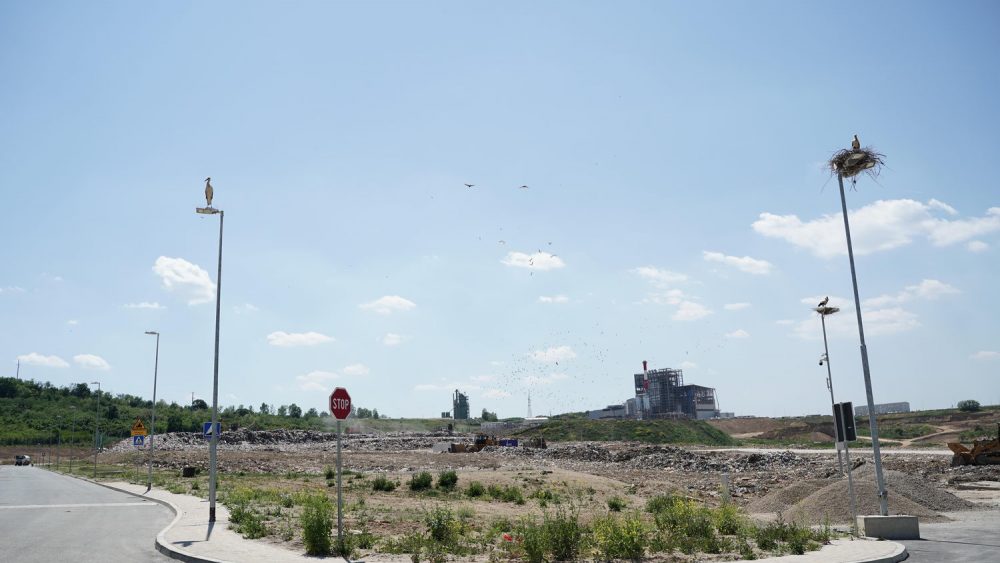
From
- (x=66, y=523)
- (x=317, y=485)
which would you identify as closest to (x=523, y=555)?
(x=66, y=523)

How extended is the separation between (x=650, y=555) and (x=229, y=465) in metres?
51.7

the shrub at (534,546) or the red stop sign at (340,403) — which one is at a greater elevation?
the red stop sign at (340,403)

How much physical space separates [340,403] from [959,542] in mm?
14801

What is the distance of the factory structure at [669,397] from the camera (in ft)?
506

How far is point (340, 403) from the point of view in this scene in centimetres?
1484

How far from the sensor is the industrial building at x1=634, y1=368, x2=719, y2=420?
154 metres

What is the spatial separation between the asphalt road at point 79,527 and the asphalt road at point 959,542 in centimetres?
1655

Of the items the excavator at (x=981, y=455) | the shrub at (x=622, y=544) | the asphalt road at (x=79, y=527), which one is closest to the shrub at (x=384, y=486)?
the asphalt road at (x=79, y=527)

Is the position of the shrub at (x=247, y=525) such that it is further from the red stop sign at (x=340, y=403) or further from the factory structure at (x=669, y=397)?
the factory structure at (x=669, y=397)

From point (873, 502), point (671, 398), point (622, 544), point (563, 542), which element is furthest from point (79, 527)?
point (671, 398)

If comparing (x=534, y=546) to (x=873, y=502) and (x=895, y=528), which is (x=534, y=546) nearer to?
(x=895, y=528)

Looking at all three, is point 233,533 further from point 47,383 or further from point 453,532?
point 47,383

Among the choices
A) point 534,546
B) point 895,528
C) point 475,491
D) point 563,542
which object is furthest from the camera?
point 475,491

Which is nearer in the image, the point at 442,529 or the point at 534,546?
the point at 534,546
